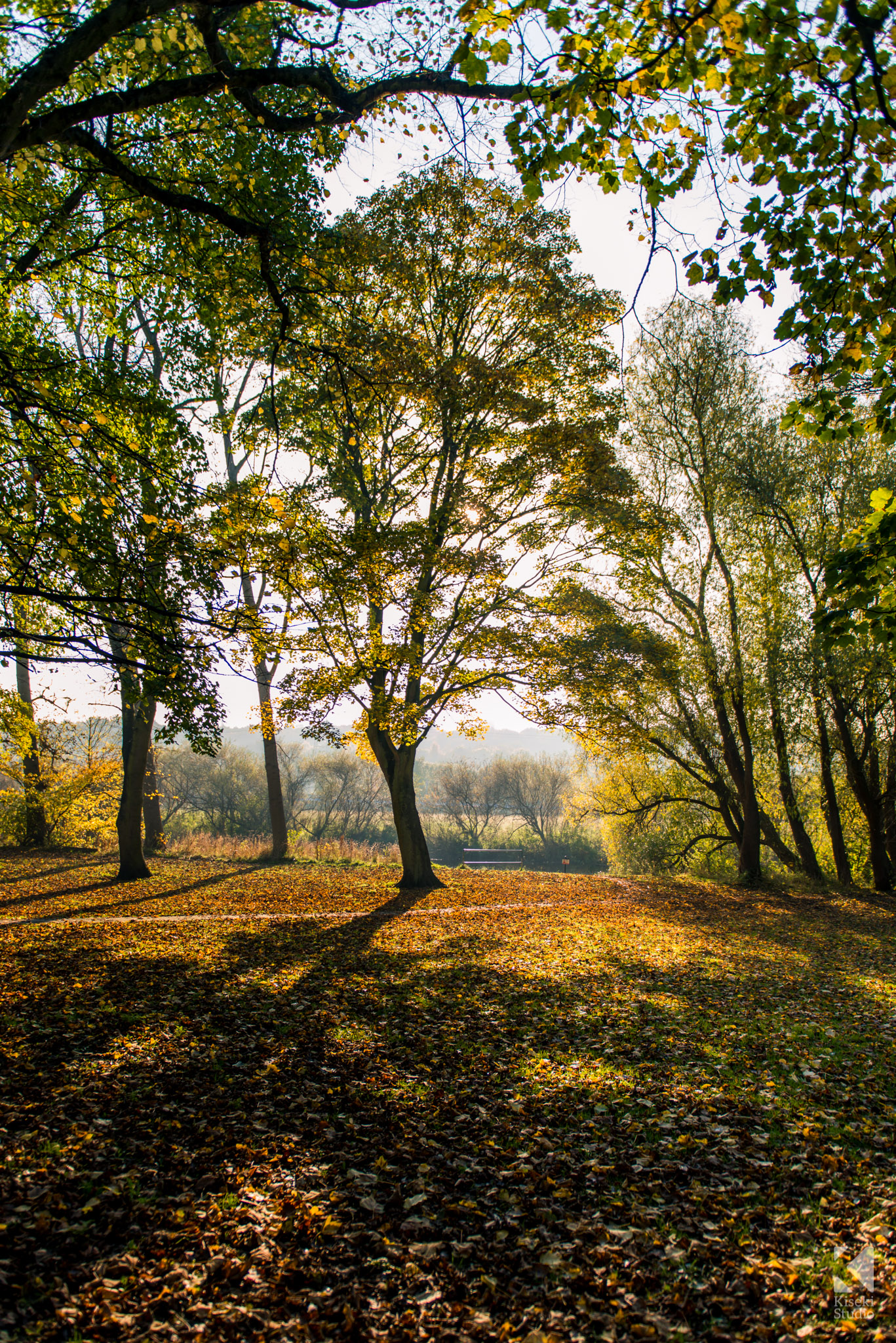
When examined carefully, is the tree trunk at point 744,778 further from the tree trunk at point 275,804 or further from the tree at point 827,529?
the tree trunk at point 275,804

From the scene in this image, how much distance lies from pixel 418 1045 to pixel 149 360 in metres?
18.9

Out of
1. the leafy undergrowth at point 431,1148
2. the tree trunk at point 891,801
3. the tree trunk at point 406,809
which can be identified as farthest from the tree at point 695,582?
the leafy undergrowth at point 431,1148

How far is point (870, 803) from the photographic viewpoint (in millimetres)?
17781

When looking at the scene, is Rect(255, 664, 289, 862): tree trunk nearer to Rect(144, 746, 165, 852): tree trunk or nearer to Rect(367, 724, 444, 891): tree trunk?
Rect(144, 746, 165, 852): tree trunk

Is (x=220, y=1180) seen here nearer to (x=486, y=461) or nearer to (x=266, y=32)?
(x=266, y=32)

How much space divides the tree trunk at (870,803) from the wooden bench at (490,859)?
41.2 feet

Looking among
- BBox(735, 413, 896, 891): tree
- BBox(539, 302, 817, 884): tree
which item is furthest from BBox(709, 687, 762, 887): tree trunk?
BBox(735, 413, 896, 891): tree

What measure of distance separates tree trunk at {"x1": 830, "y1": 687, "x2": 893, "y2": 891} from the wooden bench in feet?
41.2

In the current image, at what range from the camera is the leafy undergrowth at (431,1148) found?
274 centimetres

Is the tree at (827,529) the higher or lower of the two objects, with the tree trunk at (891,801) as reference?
higher

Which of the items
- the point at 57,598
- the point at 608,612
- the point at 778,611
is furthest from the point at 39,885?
the point at 778,611

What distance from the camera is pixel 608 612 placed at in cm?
1548

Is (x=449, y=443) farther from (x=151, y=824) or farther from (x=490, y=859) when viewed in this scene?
(x=490, y=859)

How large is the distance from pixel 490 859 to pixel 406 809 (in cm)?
2538
